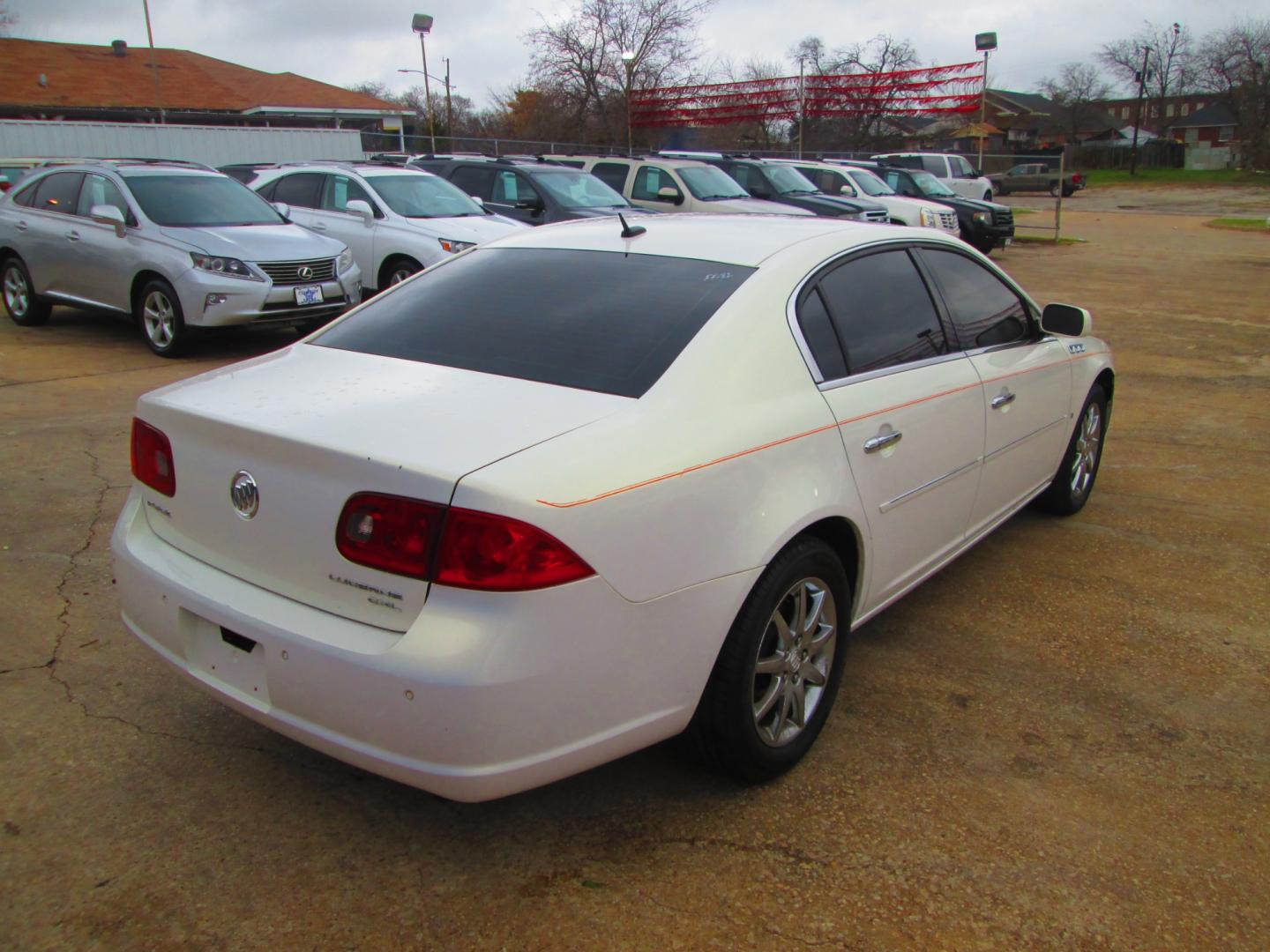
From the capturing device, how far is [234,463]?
8.77 ft

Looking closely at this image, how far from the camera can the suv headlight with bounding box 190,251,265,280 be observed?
9078 millimetres

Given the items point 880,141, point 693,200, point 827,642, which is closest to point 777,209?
point 693,200

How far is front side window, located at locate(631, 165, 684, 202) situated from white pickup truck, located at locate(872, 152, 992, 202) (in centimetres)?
1278

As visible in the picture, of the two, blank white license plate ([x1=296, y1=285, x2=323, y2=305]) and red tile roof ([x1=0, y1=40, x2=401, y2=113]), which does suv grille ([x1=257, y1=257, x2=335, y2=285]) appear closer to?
blank white license plate ([x1=296, y1=285, x2=323, y2=305])

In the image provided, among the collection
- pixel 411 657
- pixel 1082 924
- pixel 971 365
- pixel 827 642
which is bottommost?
pixel 1082 924

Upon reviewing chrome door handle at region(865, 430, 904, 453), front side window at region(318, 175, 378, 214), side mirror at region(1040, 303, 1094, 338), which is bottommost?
chrome door handle at region(865, 430, 904, 453)

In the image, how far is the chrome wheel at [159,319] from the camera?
9.29m

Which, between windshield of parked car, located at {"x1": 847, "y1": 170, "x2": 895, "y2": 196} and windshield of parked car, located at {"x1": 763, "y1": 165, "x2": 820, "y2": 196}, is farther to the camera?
windshield of parked car, located at {"x1": 847, "y1": 170, "x2": 895, "y2": 196}

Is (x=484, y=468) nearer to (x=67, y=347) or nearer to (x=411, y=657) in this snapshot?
(x=411, y=657)

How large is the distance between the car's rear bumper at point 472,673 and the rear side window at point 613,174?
14732mm

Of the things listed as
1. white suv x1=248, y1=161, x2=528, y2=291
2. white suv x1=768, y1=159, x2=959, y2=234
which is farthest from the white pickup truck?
white suv x1=248, y1=161, x2=528, y2=291

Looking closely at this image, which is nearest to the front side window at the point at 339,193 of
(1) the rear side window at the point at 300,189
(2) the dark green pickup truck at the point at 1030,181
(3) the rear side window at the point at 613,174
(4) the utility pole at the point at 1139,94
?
(1) the rear side window at the point at 300,189

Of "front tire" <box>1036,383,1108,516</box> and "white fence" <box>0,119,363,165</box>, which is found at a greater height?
"white fence" <box>0,119,363,165</box>

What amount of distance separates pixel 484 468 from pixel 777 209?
1540 centimetres
